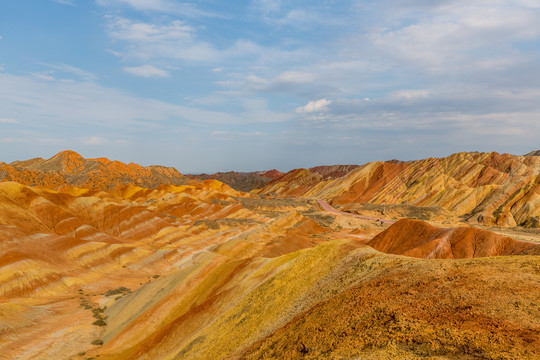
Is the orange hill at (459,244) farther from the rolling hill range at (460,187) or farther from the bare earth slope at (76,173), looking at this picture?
the bare earth slope at (76,173)

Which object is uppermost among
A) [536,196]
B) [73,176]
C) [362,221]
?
[73,176]

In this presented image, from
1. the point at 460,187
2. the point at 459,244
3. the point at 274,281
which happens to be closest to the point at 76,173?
the point at 274,281

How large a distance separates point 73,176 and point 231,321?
136 metres

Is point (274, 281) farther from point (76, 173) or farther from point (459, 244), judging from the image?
point (76, 173)

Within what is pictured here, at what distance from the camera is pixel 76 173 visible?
13800 cm

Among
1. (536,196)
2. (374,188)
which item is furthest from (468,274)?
(374,188)

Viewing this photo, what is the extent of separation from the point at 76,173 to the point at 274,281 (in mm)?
141398

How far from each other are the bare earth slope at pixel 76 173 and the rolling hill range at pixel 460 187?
85.2m

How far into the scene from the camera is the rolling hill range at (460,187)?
82.4 meters

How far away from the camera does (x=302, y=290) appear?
872 inches

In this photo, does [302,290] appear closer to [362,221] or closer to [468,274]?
[468,274]

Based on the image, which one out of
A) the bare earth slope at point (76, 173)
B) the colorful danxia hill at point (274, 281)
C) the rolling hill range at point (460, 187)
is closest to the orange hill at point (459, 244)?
the colorful danxia hill at point (274, 281)

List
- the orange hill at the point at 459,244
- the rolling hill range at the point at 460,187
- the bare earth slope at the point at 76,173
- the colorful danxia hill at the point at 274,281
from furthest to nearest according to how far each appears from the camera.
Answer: the bare earth slope at the point at 76,173 < the rolling hill range at the point at 460,187 < the orange hill at the point at 459,244 < the colorful danxia hill at the point at 274,281

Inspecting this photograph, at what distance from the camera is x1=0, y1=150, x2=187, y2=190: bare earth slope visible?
118838 millimetres
